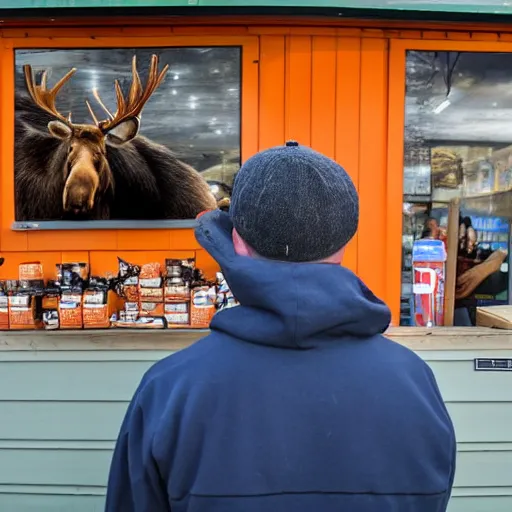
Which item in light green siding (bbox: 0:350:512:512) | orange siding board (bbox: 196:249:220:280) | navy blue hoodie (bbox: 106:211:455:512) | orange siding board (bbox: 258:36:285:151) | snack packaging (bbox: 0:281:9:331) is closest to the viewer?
navy blue hoodie (bbox: 106:211:455:512)

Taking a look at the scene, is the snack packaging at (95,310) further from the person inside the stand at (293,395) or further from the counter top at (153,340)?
the person inside the stand at (293,395)

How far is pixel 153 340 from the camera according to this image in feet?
9.29

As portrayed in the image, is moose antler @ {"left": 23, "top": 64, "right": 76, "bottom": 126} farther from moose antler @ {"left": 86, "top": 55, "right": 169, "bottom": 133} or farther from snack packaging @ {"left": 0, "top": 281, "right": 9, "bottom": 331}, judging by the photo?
snack packaging @ {"left": 0, "top": 281, "right": 9, "bottom": 331}

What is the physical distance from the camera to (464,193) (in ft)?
10.9

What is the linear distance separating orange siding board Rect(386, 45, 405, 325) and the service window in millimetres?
65

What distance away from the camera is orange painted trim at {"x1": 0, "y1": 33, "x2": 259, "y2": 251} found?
10.2 ft

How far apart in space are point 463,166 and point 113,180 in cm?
216

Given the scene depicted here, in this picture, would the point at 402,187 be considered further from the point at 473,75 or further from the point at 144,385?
the point at 144,385

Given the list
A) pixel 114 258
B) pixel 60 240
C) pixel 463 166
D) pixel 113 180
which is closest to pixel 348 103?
pixel 463 166

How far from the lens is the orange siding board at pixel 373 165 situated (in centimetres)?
313

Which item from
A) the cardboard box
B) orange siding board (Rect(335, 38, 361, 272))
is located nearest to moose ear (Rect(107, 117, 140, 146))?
the cardboard box

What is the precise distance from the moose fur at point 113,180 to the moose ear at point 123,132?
0.03 m

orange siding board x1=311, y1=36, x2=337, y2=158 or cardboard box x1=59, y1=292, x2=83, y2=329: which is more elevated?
orange siding board x1=311, y1=36, x2=337, y2=158

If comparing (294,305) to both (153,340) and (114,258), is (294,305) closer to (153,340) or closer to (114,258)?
(153,340)
